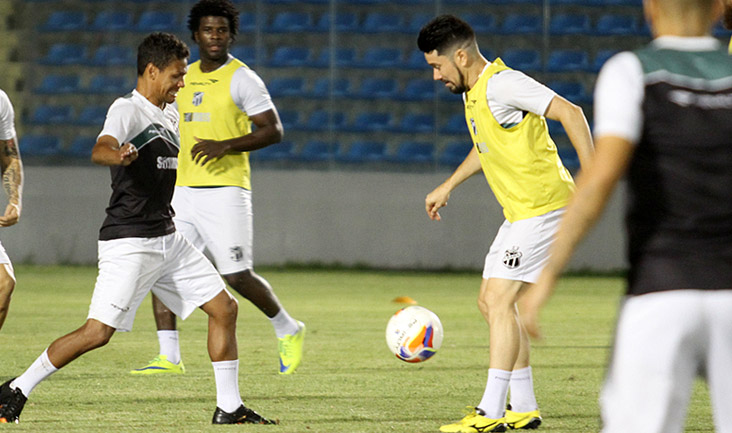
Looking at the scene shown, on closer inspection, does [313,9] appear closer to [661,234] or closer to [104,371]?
[104,371]

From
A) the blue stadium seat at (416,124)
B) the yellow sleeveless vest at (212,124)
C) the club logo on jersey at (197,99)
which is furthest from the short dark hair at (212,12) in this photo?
the blue stadium seat at (416,124)

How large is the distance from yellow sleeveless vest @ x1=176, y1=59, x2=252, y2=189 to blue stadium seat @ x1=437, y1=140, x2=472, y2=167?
10191 mm

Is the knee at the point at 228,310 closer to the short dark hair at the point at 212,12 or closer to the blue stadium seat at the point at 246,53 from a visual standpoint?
the short dark hair at the point at 212,12

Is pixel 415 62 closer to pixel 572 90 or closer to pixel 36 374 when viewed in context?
pixel 572 90

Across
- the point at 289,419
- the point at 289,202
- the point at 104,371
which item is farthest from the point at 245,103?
the point at 289,202

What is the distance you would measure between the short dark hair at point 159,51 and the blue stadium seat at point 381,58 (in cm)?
1313

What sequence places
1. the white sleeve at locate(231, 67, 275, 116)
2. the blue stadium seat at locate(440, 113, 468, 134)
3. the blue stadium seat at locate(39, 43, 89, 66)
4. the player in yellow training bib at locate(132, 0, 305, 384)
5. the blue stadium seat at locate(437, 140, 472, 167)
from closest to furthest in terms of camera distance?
the player in yellow training bib at locate(132, 0, 305, 384)
the white sleeve at locate(231, 67, 275, 116)
the blue stadium seat at locate(437, 140, 472, 167)
the blue stadium seat at locate(440, 113, 468, 134)
the blue stadium seat at locate(39, 43, 89, 66)

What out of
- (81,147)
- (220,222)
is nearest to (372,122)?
(81,147)

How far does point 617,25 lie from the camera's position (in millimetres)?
18062

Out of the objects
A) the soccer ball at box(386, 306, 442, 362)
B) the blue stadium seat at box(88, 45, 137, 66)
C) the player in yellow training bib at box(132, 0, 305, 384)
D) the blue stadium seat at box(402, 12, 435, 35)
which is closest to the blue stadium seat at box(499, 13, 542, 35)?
the blue stadium seat at box(402, 12, 435, 35)

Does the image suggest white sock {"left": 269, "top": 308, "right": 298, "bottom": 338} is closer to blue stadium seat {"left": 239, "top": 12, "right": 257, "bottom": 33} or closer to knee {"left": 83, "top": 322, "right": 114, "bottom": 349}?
knee {"left": 83, "top": 322, "right": 114, "bottom": 349}

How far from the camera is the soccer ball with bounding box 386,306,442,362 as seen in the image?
6031mm

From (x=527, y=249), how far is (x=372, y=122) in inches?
517

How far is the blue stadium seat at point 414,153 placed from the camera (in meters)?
17.5
